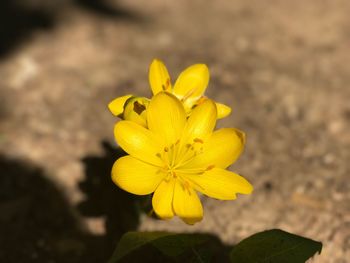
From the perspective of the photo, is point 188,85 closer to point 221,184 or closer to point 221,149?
point 221,149

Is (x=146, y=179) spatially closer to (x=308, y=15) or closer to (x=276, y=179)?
(x=276, y=179)

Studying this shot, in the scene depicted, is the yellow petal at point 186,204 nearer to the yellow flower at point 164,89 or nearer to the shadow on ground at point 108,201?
the yellow flower at point 164,89

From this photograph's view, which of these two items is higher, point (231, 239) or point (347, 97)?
point (347, 97)

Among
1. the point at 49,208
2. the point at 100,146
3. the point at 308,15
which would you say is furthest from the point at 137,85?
the point at 308,15

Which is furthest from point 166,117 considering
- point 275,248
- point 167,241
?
point 275,248

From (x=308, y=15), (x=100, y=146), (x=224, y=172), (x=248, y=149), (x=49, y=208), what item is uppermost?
(x=308, y=15)

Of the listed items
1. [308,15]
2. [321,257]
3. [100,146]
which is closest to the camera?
[321,257]
